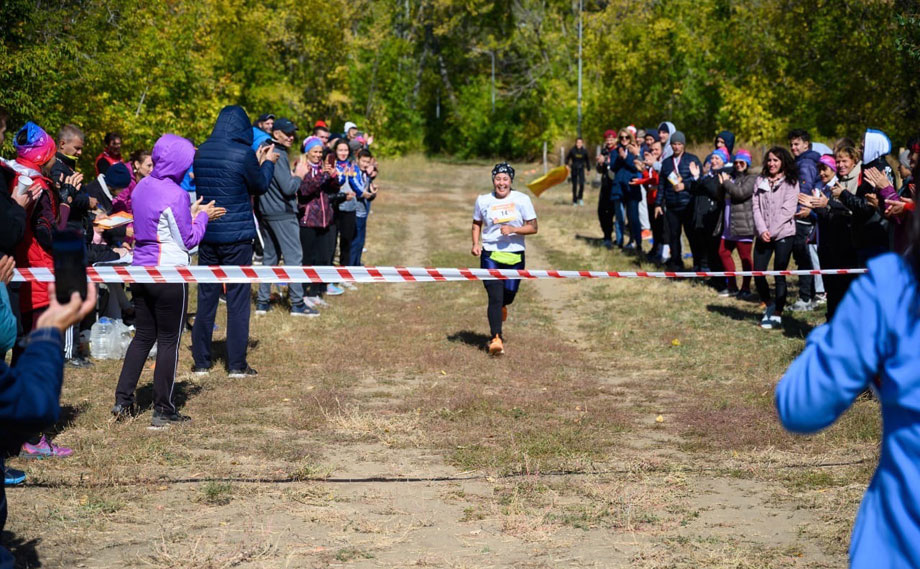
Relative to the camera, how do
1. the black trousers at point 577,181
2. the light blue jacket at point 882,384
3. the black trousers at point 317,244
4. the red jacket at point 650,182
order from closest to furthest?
the light blue jacket at point 882,384 → the black trousers at point 317,244 → the red jacket at point 650,182 → the black trousers at point 577,181

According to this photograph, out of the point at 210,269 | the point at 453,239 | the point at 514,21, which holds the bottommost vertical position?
the point at 453,239

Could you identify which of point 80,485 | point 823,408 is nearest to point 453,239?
point 80,485

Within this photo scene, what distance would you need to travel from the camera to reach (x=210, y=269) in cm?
722

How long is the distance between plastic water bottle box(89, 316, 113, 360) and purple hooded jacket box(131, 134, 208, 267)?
9.08ft

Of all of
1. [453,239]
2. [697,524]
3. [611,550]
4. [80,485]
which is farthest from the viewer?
[453,239]

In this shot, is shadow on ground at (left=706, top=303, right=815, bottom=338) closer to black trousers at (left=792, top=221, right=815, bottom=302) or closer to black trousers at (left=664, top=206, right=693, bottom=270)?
black trousers at (left=792, top=221, right=815, bottom=302)

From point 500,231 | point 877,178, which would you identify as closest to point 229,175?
point 500,231

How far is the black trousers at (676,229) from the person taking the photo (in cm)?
1567

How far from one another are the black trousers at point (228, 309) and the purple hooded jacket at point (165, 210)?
1266mm

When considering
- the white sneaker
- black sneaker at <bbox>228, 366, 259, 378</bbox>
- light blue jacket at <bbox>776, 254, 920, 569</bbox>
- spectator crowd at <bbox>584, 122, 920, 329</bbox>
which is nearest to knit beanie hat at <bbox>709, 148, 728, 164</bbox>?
spectator crowd at <bbox>584, 122, 920, 329</bbox>

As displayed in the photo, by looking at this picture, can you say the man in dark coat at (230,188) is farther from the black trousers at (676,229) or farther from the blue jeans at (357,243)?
the black trousers at (676,229)

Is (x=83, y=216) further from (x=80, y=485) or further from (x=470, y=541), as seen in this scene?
(x=470, y=541)

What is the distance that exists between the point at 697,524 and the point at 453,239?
17.2 metres

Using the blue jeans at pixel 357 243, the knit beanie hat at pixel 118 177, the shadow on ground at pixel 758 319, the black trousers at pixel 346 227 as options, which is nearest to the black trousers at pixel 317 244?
the black trousers at pixel 346 227
